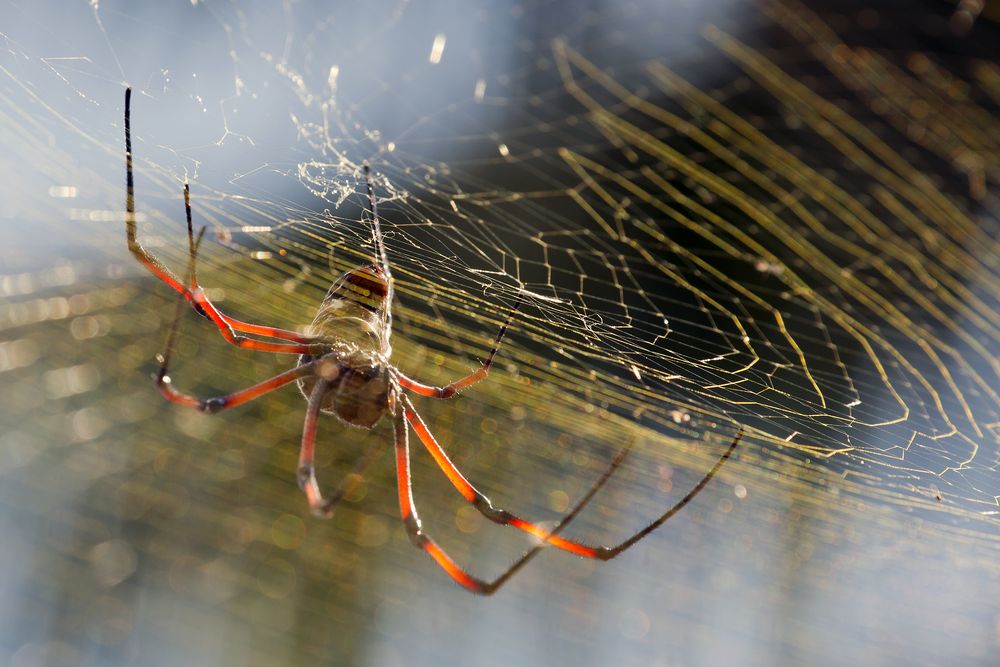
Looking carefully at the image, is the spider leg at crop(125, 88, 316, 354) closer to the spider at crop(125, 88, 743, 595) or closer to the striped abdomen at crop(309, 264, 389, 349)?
the spider at crop(125, 88, 743, 595)

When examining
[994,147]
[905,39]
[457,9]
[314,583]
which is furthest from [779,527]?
[314,583]

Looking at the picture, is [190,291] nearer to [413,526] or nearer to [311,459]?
[311,459]

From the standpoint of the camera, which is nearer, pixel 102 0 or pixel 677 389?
pixel 102 0

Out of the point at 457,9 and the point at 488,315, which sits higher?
the point at 457,9

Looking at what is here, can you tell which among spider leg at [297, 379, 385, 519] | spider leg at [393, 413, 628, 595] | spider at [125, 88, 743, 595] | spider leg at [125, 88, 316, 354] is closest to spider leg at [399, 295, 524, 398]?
spider at [125, 88, 743, 595]

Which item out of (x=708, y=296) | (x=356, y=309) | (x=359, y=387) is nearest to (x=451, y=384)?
(x=359, y=387)

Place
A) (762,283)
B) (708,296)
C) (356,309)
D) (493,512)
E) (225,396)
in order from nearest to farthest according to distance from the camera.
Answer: (356,309) < (225,396) < (493,512) < (708,296) < (762,283)

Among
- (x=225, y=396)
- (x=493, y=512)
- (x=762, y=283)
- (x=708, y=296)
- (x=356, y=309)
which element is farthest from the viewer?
(x=762, y=283)

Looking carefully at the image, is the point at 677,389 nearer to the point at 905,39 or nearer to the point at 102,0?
the point at 102,0
